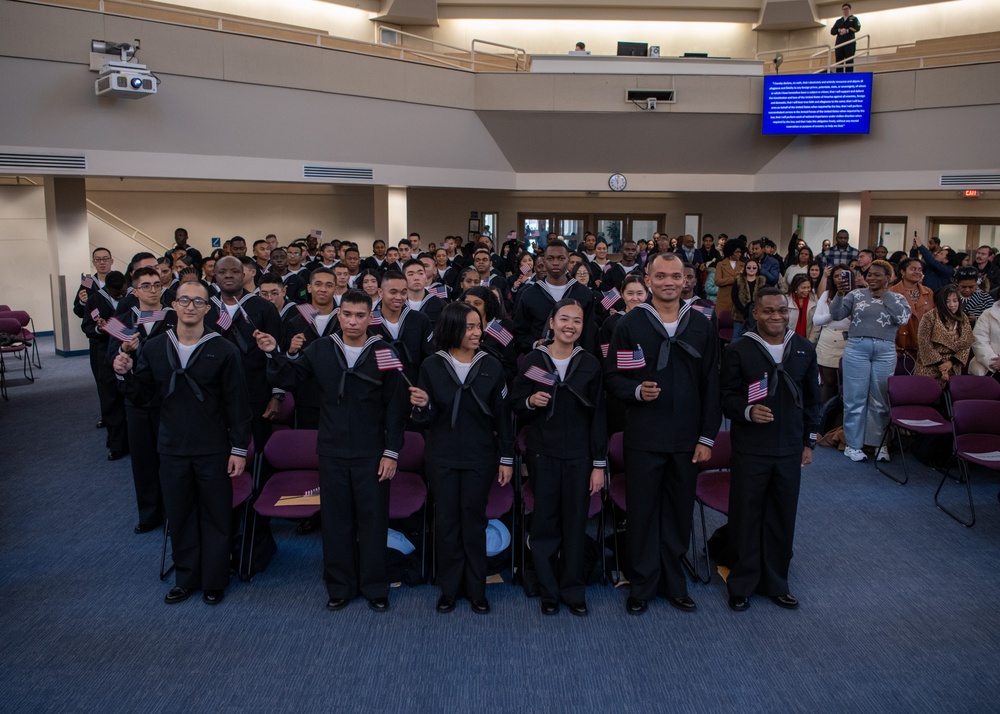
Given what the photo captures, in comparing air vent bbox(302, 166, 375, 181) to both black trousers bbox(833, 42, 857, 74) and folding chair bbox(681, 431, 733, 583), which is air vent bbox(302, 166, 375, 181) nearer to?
black trousers bbox(833, 42, 857, 74)

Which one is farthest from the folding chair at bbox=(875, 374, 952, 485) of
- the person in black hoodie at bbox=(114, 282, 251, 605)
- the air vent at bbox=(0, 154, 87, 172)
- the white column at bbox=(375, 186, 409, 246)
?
the air vent at bbox=(0, 154, 87, 172)

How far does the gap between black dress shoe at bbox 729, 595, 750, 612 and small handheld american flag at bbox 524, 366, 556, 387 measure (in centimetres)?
169

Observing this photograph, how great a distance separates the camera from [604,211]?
20.0 meters

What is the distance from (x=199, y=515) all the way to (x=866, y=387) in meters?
5.93

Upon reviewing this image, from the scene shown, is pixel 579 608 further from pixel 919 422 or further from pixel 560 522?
pixel 919 422

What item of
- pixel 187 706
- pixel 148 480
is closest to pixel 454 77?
pixel 148 480

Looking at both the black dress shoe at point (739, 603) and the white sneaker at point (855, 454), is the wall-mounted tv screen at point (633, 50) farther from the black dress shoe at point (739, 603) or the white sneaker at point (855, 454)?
the black dress shoe at point (739, 603)

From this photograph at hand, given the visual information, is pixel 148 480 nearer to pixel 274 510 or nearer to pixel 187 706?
pixel 274 510

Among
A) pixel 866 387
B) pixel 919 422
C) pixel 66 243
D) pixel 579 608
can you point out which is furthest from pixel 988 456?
pixel 66 243

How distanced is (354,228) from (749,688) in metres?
16.8

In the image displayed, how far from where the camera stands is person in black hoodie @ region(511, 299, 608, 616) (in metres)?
4.23

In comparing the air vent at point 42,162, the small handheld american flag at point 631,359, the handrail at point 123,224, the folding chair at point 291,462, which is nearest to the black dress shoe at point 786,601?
the small handheld american flag at point 631,359

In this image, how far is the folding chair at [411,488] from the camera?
464 cm

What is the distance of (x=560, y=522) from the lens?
14.4ft
